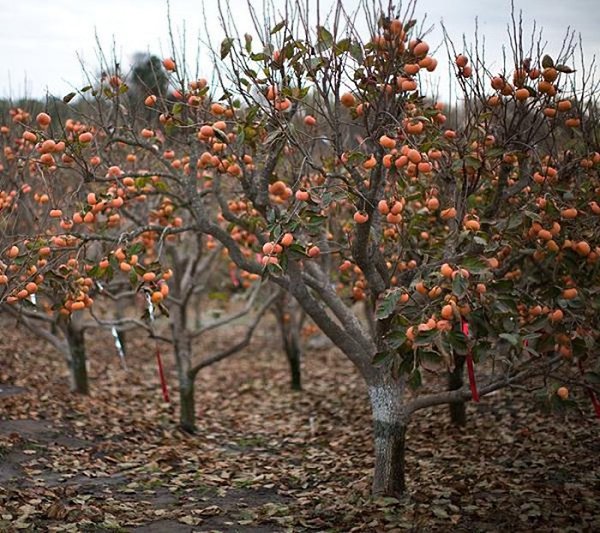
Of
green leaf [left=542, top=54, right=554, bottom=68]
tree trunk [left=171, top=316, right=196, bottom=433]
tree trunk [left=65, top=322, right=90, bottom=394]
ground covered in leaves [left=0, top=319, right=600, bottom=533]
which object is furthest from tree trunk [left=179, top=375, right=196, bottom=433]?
green leaf [left=542, top=54, right=554, bottom=68]

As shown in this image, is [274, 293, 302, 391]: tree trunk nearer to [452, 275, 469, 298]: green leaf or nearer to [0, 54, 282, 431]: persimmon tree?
[0, 54, 282, 431]: persimmon tree

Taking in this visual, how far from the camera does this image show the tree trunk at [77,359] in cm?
814

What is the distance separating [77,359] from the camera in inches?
324

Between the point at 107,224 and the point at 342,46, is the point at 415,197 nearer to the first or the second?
the point at 342,46

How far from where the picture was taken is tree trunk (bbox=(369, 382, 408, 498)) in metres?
4.73

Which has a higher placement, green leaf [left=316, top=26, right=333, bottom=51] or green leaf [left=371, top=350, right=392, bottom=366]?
green leaf [left=316, top=26, right=333, bottom=51]

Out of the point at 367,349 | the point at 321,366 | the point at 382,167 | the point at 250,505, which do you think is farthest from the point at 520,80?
the point at 321,366

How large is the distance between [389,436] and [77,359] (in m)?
4.68

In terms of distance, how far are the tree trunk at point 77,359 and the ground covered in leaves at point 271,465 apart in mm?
181

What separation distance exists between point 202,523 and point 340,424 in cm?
319

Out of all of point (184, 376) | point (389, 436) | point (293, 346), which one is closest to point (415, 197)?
point (389, 436)

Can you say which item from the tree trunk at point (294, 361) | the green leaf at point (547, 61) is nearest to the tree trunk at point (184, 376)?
the tree trunk at point (294, 361)

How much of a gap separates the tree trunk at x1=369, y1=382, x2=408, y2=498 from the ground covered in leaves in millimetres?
150

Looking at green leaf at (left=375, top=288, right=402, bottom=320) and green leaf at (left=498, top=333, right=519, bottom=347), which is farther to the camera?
green leaf at (left=375, top=288, right=402, bottom=320)
